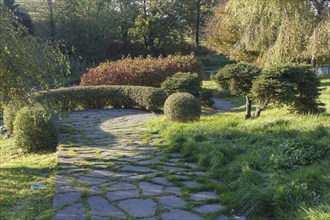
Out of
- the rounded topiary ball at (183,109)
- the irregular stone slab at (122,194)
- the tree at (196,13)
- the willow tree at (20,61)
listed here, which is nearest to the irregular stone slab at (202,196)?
the irregular stone slab at (122,194)

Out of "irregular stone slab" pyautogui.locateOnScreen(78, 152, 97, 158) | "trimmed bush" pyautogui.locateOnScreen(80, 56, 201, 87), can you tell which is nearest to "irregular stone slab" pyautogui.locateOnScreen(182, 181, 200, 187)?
"irregular stone slab" pyautogui.locateOnScreen(78, 152, 97, 158)

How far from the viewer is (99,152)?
256 inches

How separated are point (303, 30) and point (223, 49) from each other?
426 inches

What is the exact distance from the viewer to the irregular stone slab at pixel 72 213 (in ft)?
12.0

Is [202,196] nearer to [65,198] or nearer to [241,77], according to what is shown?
[65,198]

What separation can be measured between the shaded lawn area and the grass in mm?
2027

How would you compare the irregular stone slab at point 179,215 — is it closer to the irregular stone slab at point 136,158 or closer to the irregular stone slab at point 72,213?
the irregular stone slab at point 72,213

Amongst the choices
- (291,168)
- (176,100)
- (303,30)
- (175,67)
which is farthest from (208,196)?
(175,67)

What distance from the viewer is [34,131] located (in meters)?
7.02

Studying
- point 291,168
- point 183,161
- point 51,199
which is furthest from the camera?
point 183,161

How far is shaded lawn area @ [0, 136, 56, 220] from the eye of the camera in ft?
12.5

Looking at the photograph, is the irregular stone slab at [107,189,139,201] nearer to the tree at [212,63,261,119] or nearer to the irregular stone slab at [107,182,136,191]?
the irregular stone slab at [107,182,136,191]

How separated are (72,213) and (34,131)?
367 cm

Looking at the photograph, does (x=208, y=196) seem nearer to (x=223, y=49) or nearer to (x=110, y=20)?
(x=223, y=49)
